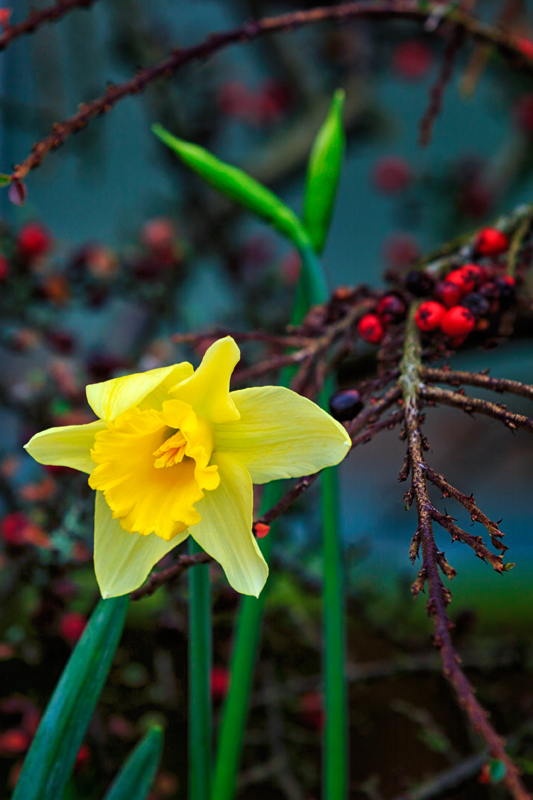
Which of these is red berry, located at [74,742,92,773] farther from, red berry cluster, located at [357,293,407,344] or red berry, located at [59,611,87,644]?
red berry cluster, located at [357,293,407,344]

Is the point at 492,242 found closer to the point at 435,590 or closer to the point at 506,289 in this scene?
the point at 506,289

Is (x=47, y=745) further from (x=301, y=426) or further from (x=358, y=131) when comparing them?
(x=358, y=131)

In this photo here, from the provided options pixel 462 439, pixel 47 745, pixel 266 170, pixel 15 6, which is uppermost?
pixel 15 6

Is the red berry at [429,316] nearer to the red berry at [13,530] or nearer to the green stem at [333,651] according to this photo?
the green stem at [333,651]

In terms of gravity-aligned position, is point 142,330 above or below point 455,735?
above

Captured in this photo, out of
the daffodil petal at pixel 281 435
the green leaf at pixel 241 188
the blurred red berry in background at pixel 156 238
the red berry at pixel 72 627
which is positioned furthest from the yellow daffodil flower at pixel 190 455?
the blurred red berry in background at pixel 156 238

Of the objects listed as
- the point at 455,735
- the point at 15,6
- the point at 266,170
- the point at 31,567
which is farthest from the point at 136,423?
the point at 15,6

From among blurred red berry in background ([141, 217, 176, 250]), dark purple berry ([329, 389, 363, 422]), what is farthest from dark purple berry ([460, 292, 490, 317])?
blurred red berry in background ([141, 217, 176, 250])
